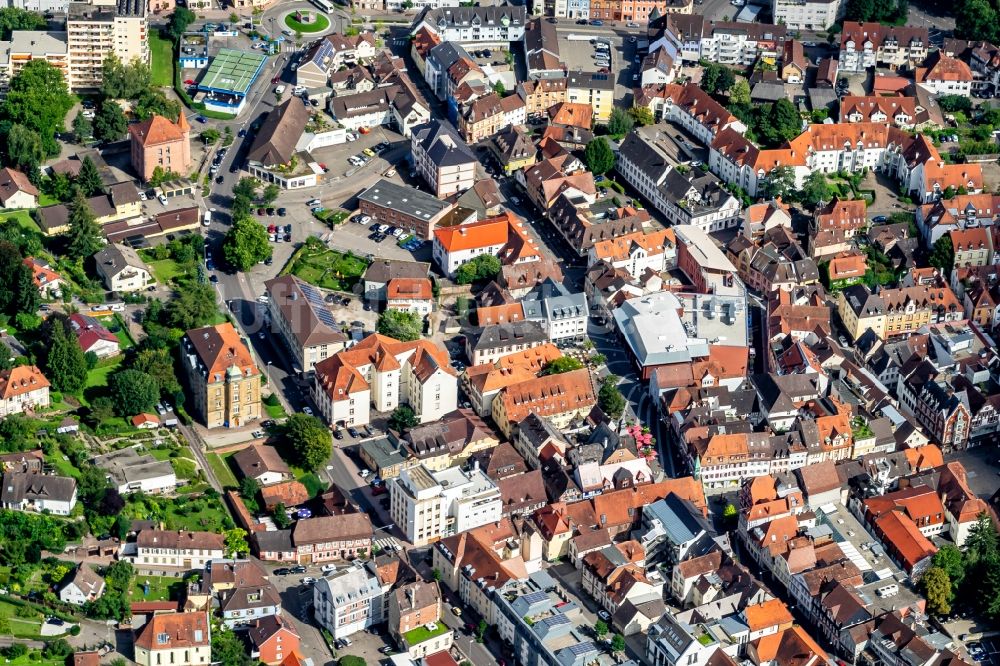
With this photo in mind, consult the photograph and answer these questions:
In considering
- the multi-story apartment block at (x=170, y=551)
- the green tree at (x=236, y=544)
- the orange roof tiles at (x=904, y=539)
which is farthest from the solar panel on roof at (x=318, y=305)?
the orange roof tiles at (x=904, y=539)

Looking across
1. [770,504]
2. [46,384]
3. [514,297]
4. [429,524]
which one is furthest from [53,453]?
[770,504]

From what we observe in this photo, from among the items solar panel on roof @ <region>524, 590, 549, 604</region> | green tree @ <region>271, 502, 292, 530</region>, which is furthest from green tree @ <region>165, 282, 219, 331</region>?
solar panel on roof @ <region>524, 590, 549, 604</region>

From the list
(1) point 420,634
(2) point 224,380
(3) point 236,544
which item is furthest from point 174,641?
(2) point 224,380

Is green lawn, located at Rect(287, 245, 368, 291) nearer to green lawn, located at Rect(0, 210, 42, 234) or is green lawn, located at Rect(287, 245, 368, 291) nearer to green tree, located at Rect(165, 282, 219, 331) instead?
green tree, located at Rect(165, 282, 219, 331)

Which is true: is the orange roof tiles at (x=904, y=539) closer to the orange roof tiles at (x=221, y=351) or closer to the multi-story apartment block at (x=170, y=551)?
the orange roof tiles at (x=221, y=351)

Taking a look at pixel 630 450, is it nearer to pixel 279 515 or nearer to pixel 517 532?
pixel 517 532

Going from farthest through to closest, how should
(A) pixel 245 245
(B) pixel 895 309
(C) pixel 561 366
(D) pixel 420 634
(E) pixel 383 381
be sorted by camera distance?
(B) pixel 895 309, (A) pixel 245 245, (C) pixel 561 366, (E) pixel 383 381, (D) pixel 420 634

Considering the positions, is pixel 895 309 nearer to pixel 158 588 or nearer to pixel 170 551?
pixel 170 551
